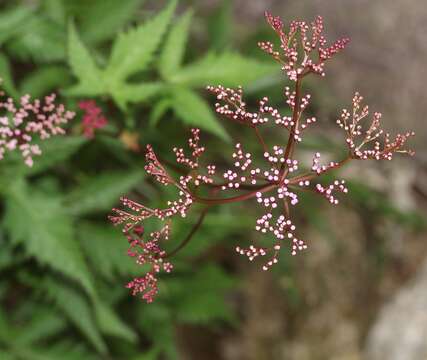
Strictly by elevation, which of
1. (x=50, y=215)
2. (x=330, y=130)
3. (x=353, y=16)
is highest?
(x=353, y=16)

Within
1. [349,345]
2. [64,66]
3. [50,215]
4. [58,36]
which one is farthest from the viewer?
[349,345]

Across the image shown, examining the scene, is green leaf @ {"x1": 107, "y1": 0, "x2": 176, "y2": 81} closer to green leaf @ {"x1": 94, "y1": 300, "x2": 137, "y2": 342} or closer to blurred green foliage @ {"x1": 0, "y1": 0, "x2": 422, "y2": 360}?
blurred green foliage @ {"x1": 0, "y1": 0, "x2": 422, "y2": 360}

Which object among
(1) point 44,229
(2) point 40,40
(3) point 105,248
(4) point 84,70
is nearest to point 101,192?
(3) point 105,248

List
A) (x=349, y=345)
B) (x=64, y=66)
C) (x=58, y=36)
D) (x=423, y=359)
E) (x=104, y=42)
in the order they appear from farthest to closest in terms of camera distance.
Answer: (x=349, y=345) → (x=423, y=359) → (x=104, y=42) → (x=64, y=66) → (x=58, y=36)

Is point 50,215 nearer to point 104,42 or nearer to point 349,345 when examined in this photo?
point 104,42

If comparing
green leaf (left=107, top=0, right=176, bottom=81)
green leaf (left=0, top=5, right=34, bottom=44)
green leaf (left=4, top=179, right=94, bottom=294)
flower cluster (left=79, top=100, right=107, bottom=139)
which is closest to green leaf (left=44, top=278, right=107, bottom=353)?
green leaf (left=4, top=179, right=94, bottom=294)

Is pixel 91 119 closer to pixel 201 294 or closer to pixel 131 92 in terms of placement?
pixel 131 92

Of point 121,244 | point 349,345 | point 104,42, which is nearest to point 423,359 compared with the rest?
point 349,345
